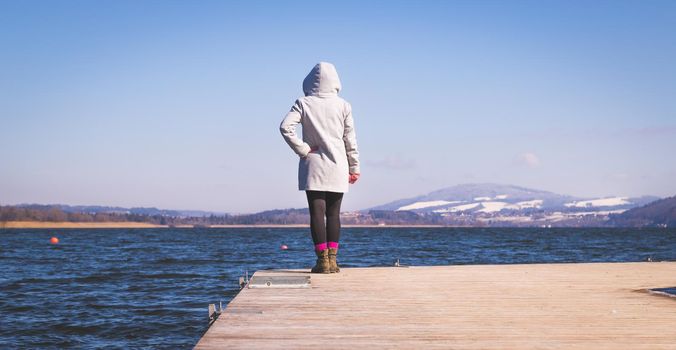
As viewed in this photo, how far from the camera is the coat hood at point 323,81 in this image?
27.2 feet

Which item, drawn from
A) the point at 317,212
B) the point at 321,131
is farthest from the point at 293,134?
the point at 317,212

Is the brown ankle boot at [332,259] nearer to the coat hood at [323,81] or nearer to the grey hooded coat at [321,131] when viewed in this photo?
the grey hooded coat at [321,131]

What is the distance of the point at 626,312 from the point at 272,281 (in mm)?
3412

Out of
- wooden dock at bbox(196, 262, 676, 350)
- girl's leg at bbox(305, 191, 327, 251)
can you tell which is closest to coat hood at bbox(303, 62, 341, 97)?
girl's leg at bbox(305, 191, 327, 251)

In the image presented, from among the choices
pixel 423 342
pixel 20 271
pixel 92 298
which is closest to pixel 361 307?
pixel 423 342

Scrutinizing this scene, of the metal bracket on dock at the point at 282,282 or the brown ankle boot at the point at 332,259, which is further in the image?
the brown ankle boot at the point at 332,259

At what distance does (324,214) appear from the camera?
27.2 ft

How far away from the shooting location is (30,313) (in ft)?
52.4

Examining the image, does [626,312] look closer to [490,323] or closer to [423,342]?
[490,323]

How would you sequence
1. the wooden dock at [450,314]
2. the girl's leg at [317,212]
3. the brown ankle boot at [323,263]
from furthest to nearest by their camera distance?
the brown ankle boot at [323,263] → the girl's leg at [317,212] → the wooden dock at [450,314]

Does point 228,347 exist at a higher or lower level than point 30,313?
higher

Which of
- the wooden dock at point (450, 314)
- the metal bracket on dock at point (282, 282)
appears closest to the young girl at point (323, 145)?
the wooden dock at point (450, 314)

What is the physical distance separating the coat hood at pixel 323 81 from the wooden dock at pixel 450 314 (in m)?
2.25

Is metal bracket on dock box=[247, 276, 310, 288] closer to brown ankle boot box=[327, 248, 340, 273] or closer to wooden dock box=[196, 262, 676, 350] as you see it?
wooden dock box=[196, 262, 676, 350]
